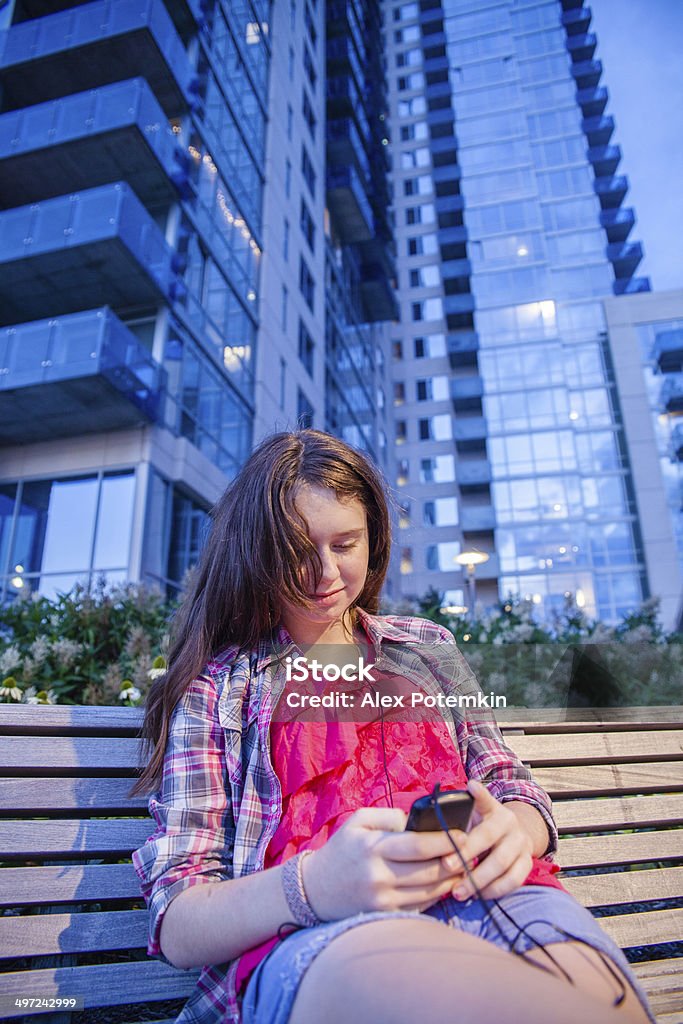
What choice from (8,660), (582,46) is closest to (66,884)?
(8,660)

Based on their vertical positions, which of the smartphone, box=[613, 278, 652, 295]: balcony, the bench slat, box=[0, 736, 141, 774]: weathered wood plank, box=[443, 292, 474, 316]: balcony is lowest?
the bench slat

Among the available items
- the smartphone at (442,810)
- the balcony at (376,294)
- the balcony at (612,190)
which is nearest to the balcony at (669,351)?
the balcony at (612,190)

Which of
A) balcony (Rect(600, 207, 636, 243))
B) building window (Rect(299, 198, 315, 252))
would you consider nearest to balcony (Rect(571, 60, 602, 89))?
balcony (Rect(600, 207, 636, 243))

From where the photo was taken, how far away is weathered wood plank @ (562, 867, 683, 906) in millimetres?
1726

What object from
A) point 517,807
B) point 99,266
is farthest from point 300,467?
point 99,266

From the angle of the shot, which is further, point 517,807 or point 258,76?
point 258,76

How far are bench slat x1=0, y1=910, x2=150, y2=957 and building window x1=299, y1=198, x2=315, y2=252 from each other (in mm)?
18360

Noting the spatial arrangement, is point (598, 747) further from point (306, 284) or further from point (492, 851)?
point (306, 284)

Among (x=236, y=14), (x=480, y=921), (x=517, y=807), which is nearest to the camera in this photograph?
(x=480, y=921)

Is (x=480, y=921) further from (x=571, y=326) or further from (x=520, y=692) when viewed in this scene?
(x=571, y=326)

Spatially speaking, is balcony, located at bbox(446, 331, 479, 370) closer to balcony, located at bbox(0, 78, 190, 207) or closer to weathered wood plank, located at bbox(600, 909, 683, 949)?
balcony, located at bbox(0, 78, 190, 207)

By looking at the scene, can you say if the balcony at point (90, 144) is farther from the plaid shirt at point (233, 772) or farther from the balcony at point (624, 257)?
the balcony at point (624, 257)

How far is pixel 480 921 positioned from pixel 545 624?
3.78 m

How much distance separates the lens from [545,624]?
4.60 m
